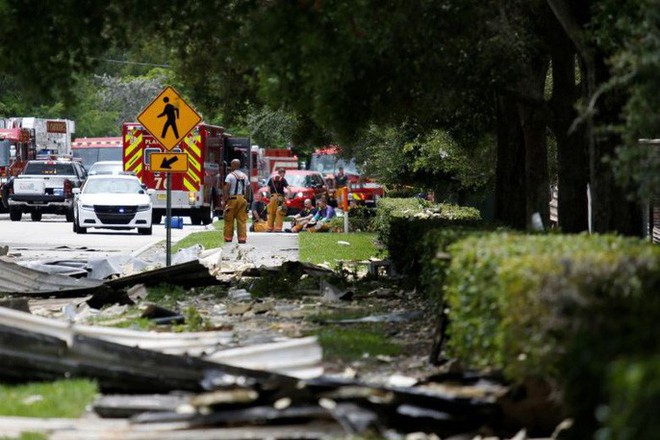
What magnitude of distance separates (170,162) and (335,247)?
11.2 meters

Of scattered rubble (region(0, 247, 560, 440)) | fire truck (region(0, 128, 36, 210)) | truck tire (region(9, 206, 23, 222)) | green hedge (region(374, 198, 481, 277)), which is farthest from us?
fire truck (region(0, 128, 36, 210))

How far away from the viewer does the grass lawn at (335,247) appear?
98.4 ft

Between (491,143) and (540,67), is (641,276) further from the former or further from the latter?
(491,143)

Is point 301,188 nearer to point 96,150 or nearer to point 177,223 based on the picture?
point 177,223

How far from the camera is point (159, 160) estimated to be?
76.9ft

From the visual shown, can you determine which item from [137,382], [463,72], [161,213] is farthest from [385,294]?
[161,213]

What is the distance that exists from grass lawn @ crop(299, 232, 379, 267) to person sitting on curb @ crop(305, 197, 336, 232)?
6.58 feet

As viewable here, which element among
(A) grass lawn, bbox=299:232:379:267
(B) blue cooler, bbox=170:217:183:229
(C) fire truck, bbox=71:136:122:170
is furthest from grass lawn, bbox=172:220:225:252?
(C) fire truck, bbox=71:136:122:170

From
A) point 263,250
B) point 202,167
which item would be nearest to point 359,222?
point 202,167

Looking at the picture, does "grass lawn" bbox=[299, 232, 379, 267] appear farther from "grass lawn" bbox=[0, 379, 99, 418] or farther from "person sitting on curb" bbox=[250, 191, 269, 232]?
"grass lawn" bbox=[0, 379, 99, 418]

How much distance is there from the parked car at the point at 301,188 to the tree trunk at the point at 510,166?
32.6 m

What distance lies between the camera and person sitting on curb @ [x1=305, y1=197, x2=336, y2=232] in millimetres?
44969

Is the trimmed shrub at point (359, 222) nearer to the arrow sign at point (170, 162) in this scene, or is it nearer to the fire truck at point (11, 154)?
the fire truck at point (11, 154)

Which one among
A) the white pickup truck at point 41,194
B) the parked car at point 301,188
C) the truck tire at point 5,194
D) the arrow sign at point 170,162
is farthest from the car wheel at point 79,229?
the arrow sign at point 170,162
